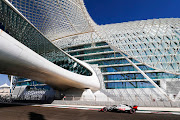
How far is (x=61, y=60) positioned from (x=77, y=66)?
18.2 feet

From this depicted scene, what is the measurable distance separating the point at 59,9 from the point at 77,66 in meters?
16.5

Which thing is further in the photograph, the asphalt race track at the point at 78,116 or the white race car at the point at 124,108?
the white race car at the point at 124,108

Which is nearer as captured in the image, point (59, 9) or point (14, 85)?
point (59, 9)

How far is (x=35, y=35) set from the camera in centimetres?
1795

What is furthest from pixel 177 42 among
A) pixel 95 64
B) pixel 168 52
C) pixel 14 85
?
pixel 14 85

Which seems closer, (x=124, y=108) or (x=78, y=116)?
(x=78, y=116)

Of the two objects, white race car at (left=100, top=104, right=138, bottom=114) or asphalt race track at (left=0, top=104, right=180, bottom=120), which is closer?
asphalt race track at (left=0, top=104, right=180, bottom=120)

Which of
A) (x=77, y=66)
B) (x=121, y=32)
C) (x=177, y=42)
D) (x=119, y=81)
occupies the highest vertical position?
(x=121, y=32)

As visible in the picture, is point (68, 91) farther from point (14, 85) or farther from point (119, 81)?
point (14, 85)

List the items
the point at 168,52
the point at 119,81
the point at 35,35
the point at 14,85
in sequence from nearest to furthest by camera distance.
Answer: the point at 35,35, the point at 168,52, the point at 119,81, the point at 14,85

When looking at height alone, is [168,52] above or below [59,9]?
below

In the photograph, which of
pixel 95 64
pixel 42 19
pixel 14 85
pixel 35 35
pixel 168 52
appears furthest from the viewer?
pixel 14 85

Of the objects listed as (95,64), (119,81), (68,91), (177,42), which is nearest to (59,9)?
(95,64)

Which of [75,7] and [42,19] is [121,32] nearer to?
[75,7]
